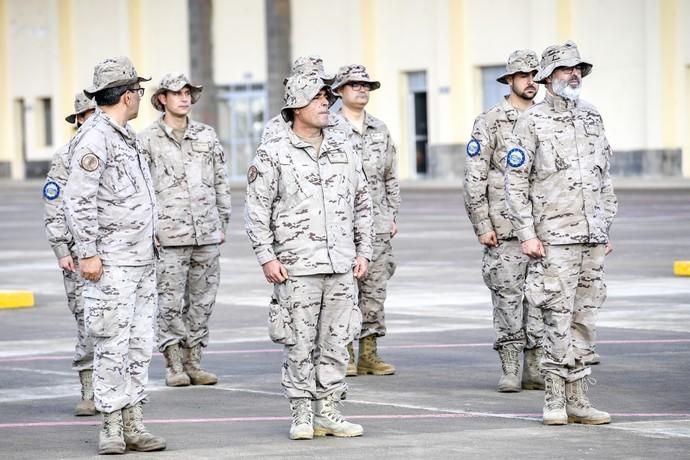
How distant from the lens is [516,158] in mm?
10500

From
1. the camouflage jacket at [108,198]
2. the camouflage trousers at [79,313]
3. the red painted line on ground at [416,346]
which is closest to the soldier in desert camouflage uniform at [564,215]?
the camouflage jacket at [108,198]

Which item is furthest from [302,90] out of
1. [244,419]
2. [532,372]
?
[532,372]

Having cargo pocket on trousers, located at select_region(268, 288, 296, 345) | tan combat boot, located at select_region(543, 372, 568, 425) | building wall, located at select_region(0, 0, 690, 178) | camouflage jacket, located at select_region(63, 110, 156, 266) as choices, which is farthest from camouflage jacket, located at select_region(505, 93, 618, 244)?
building wall, located at select_region(0, 0, 690, 178)

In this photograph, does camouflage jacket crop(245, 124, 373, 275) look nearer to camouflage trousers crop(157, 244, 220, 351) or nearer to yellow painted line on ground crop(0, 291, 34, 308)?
camouflage trousers crop(157, 244, 220, 351)

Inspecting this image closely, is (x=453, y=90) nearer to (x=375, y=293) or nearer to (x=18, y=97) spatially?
(x=18, y=97)

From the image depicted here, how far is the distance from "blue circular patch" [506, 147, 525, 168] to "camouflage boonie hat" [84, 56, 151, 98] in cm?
235

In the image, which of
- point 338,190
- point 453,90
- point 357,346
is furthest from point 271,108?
point 338,190

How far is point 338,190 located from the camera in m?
10.2

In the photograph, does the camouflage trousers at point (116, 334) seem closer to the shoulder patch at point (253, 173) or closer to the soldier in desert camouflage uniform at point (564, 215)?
the shoulder patch at point (253, 173)

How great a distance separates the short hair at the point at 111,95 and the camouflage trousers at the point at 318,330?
1.47 metres

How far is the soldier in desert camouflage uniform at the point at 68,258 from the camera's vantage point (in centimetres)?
1127

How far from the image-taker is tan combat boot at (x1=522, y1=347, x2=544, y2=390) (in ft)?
39.1

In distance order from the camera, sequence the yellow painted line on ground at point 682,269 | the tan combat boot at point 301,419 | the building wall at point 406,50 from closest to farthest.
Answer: the tan combat boot at point 301,419
the yellow painted line on ground at point 682,269
the building wall at point 406,50

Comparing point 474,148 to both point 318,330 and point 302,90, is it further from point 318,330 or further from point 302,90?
point 318,330
